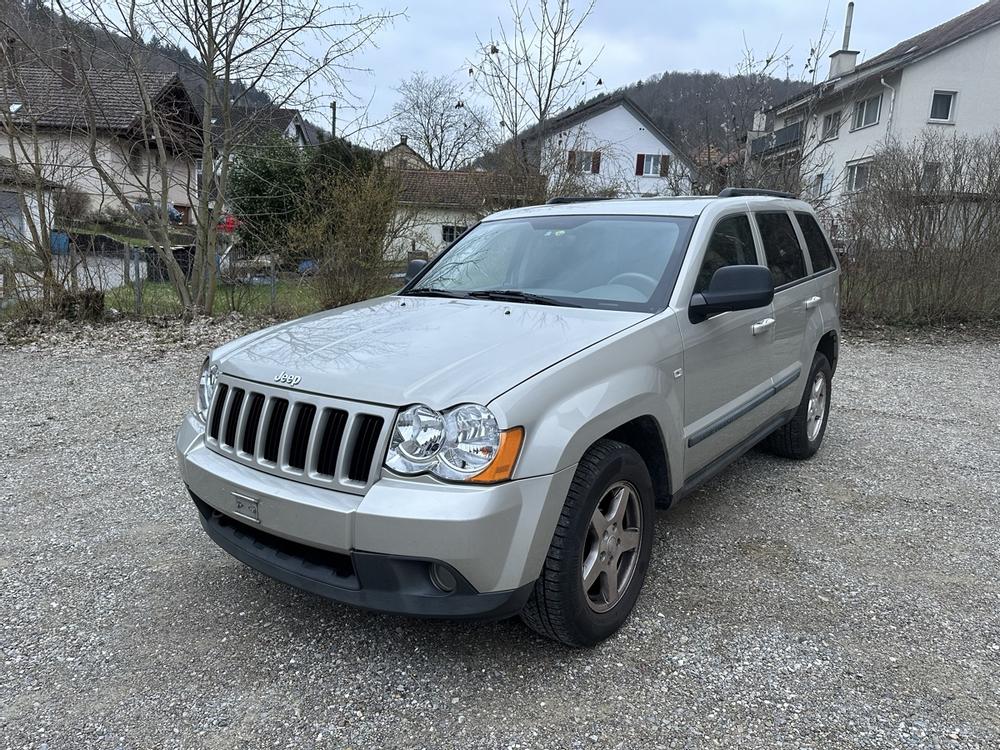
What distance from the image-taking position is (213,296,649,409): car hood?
241 centimetres

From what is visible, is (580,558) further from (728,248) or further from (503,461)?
(728,248)

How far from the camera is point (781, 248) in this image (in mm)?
4465

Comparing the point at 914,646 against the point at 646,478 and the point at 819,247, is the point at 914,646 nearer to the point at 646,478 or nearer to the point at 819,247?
the point at 646,478

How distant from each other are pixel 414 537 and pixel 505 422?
1.51 feet

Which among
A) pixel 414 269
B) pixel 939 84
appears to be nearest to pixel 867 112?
pixel 939 84

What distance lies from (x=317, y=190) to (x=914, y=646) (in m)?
10.6

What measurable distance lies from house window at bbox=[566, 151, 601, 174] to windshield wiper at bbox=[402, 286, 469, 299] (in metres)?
10.2

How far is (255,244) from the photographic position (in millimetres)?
11320

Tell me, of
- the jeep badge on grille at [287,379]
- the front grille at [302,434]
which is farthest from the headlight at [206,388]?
the jeep badge on grille at [287,379]

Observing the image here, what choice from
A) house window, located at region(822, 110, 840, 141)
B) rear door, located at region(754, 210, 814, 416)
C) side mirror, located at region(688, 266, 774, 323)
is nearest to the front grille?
side mirror, located at region(688, 266, 774, 323)

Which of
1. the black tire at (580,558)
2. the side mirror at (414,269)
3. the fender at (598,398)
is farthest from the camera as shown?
the side mirror at (414,269)

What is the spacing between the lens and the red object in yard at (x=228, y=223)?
424 inches

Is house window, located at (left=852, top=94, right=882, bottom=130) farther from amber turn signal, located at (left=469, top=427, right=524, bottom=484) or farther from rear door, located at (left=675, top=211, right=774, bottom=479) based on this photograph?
amber turn signal, located at (left=469, top=427, right=524, bottom=484)

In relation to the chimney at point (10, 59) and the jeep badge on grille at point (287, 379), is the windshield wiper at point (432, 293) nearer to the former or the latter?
the jeep badge on grille at point (287, 379)
